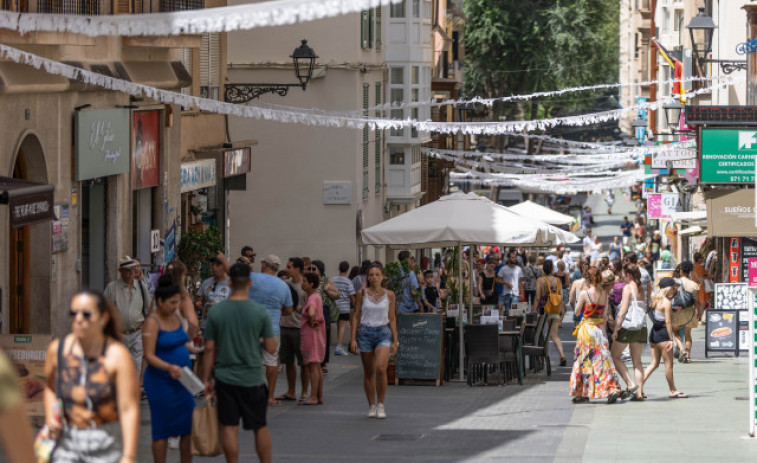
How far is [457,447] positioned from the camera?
14.1 m

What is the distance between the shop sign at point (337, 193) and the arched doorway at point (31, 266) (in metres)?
15.3

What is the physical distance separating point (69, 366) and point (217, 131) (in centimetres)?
2080

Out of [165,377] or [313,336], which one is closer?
[165,377]

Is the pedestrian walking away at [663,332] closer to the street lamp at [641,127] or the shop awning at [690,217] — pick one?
the shop awning at [690,217]

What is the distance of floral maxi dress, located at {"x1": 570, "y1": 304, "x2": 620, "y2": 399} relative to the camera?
17.9m

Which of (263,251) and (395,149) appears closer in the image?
(263,251)

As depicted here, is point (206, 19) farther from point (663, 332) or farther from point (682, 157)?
point (682, 157)

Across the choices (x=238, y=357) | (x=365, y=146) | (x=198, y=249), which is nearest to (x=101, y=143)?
(x=198, y=249)

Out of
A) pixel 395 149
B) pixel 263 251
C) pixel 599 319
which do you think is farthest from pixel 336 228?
pixel 599 319

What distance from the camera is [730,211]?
95.2 ft

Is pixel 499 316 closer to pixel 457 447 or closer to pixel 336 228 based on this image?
pixel 457 447

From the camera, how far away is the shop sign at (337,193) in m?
33.3

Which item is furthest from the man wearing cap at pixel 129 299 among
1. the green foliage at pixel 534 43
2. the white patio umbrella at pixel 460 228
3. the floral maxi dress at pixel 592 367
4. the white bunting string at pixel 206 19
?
the green foliage at pixel 534 43

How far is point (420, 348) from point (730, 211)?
35.7ft
